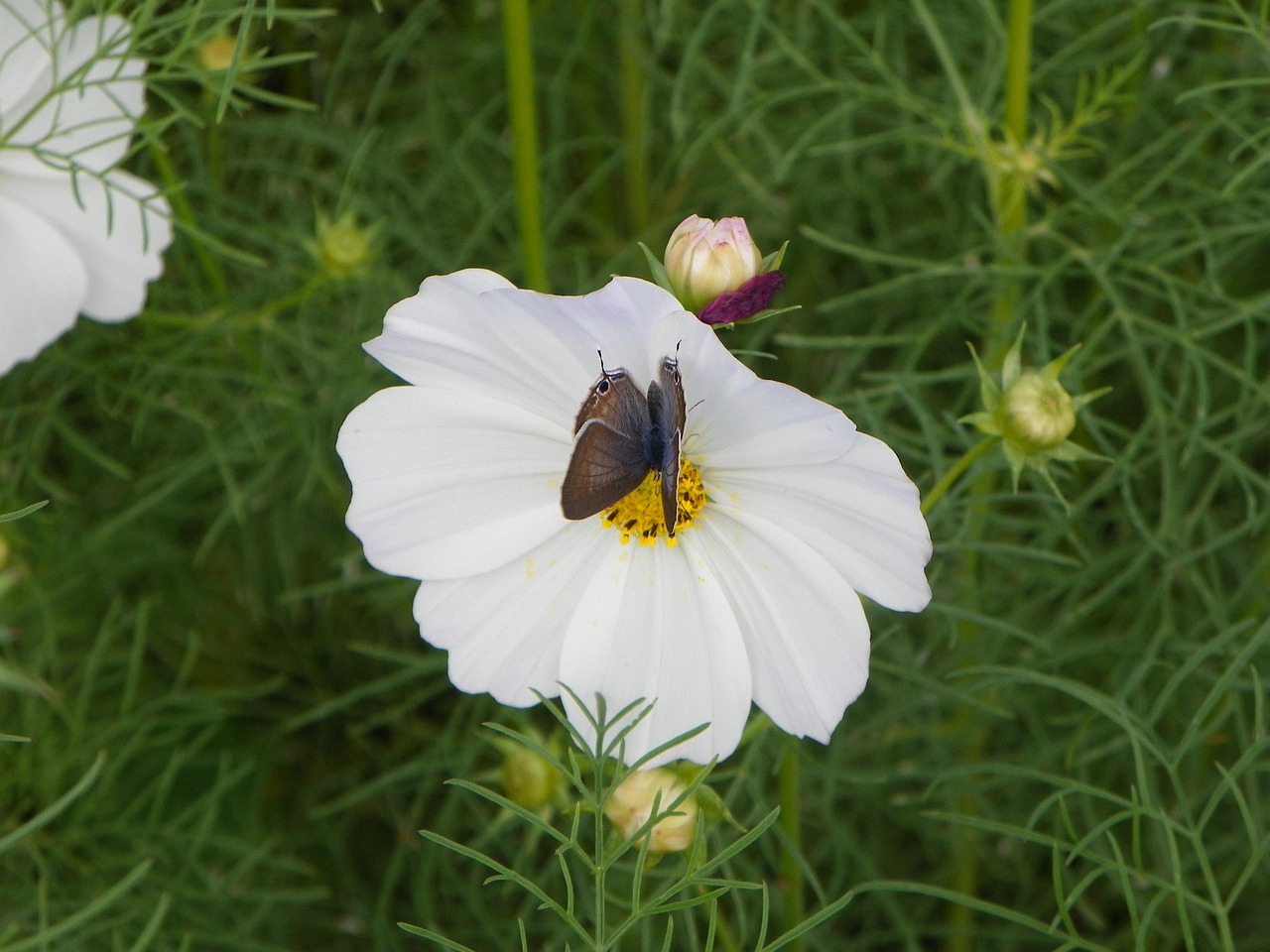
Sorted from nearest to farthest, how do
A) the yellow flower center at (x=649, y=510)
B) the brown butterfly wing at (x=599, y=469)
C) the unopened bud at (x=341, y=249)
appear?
the brown butterfly wing at (x=599, y=469) < the yellow flower center at (x=649, y=510) < the unopened bud at (x=341, y=249)

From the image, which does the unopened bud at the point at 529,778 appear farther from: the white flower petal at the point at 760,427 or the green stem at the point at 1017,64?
the green stem at the point at 1017,64

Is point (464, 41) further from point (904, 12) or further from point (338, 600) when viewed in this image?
point (338, 600)

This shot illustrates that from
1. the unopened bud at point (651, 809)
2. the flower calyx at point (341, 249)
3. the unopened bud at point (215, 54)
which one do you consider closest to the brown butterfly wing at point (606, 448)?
the unopened bud at point (651, 809)

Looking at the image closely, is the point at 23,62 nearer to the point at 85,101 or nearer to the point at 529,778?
the point at 85,101

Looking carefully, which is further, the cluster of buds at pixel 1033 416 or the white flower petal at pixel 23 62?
the white flower petal at pixel 23 62

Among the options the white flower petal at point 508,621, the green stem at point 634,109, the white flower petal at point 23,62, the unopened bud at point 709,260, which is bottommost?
the white flower petal at point 508,621

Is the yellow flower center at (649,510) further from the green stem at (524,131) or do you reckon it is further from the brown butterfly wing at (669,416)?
the green stem at (524,131)

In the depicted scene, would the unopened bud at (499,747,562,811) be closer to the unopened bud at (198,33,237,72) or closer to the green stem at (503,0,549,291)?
the green stem at (503,0,549,291)

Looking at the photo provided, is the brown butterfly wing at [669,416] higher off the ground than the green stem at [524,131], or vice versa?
the green stem at [524,131]

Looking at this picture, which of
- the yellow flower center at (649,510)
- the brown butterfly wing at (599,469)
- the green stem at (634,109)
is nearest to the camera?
the brown butterfly wing at (599,469)
